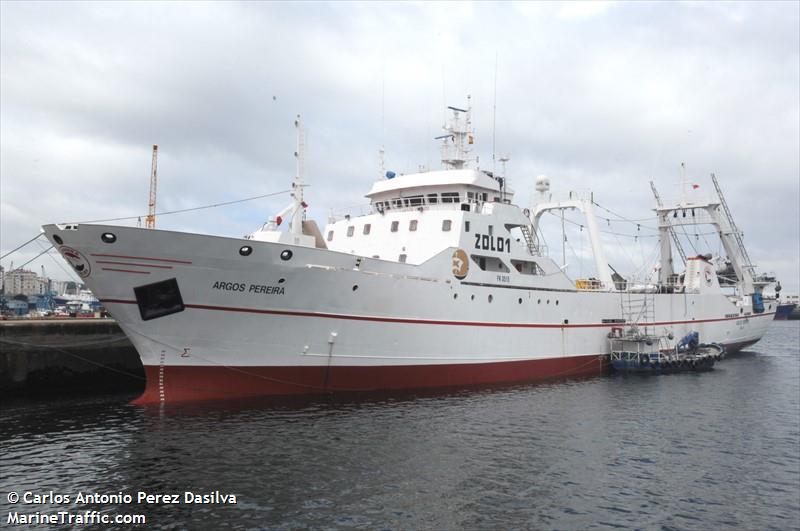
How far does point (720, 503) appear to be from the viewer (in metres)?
10.0

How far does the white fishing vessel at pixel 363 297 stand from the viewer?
14.9m

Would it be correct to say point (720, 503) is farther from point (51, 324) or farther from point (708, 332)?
point (708, 332)

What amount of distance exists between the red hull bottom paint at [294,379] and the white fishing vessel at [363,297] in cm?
4

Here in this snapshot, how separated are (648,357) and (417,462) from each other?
19246 millimetres

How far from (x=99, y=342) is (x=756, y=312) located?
4117 cm

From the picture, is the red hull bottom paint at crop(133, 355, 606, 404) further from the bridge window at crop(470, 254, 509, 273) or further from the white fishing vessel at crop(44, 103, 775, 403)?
the bridge window at crop(470, 254, 509, 273)

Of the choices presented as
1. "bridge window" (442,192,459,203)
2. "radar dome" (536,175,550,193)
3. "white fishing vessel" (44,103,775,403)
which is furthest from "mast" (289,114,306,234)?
"radar dome" (536,175,550,193)

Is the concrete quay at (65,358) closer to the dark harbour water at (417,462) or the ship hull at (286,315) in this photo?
the dark harbour water at (417,462)

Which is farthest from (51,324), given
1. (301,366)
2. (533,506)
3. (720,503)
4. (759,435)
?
(759,435)

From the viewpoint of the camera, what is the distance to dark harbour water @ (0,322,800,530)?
9156 millimetres

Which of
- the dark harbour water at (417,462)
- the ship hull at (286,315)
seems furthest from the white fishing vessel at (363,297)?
the dark harbour water at (417,462)

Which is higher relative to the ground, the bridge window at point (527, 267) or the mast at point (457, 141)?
the mast at point (457, 141)

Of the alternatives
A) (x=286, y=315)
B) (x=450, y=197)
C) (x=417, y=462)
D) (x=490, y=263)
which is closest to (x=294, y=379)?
(x=286, y=315)

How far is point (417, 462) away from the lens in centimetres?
1153
